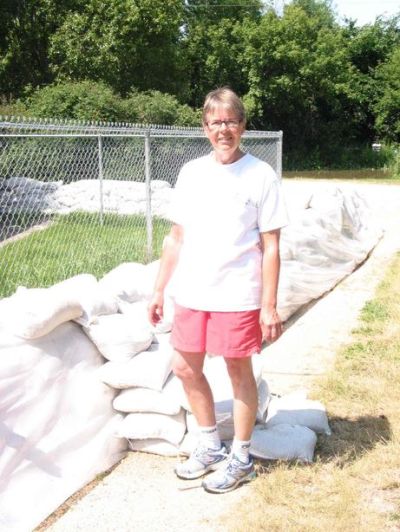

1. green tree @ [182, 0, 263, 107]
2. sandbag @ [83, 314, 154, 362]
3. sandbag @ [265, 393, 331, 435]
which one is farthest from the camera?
green tree @ [182, 0, 263, 107]

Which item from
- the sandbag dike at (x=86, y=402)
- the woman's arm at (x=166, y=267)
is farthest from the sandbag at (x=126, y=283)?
the woman's arm at (x=166, y=267)

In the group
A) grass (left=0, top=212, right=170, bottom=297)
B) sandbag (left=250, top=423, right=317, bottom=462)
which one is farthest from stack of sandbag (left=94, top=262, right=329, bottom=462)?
grass (left=0, top=212, right=170, bottom=297)

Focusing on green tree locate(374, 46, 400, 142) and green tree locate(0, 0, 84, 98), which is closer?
green tree locate(0, 0, 84, 98)

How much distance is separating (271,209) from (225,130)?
1.22 ft

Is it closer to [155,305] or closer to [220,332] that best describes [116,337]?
[155,305]

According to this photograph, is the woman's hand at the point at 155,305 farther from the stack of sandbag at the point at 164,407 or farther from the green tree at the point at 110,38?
the green tree at the point at 110,38

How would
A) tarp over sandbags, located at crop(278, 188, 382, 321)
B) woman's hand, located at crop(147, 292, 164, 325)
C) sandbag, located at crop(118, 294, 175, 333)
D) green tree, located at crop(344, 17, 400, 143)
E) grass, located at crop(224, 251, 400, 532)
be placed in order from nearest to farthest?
grass, located at crop(224, 251, 400, 532), woman's hand, located at crop(147, 292, 164, 325), sandbag, located at crop(118, 294, 175, 333), tarp over sandbags, located at crop(278, 188, 382, 321), green tree, located at crop(344, 17, 400, 143)

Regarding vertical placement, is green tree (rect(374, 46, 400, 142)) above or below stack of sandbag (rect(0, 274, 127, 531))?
above

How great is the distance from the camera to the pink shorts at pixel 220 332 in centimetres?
289

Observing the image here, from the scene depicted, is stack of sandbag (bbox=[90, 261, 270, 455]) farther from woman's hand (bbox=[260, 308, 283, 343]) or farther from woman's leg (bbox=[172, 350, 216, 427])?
woman's hand (bbox=[260, 308, 283, 343])

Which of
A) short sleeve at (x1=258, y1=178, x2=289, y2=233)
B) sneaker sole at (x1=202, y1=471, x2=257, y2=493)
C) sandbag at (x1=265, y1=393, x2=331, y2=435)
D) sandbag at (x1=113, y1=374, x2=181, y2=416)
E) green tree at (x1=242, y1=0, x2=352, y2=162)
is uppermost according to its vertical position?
green tree at (x1=242, y1=0, x2=352, y2=162)

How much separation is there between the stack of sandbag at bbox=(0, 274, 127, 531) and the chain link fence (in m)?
1.92

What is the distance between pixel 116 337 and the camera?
11.8 ft

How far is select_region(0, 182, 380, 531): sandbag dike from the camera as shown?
10.0 feet
